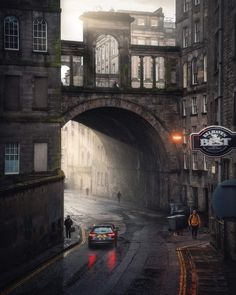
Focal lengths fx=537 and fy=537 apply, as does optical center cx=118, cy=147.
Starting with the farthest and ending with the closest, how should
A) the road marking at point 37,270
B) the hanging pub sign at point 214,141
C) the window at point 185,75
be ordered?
the window at point 185,75 < the road marking at point 37,270 < the hanging pub sign at point 214,141

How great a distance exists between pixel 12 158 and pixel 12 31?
8.99 metres

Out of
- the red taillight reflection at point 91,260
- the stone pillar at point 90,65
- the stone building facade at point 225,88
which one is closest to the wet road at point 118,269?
the red taillight reflection at point 91,260

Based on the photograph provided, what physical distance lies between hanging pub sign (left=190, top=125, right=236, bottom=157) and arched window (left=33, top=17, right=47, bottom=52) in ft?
76.6

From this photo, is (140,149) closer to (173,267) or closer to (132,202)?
(132,202)

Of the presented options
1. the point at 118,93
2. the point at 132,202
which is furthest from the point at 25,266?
the point at 132,202

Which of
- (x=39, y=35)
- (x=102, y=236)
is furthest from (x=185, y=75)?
(x=102, y=236)

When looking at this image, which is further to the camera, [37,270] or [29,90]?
[29,90]

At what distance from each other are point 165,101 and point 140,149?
8.91 m

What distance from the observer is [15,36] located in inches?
1496

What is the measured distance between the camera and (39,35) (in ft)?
126

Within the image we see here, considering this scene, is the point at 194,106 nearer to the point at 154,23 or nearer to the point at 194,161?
the point at 194,161

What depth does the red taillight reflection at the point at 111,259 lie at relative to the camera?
25.4m

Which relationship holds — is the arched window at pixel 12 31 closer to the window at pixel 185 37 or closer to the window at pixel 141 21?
the window at pixel 185 37

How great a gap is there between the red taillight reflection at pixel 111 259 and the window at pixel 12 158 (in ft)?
35.0
